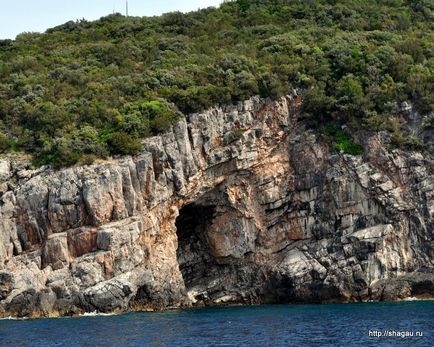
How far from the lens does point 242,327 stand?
149 feet

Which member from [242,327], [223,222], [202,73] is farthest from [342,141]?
[242,327]

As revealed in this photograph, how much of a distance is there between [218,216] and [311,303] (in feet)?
34.7

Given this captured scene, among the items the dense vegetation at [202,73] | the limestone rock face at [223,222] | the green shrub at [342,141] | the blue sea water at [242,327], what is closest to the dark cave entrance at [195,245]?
the limestone rock face at [223,222]

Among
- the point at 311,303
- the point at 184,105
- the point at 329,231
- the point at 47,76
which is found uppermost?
the point at 47,76

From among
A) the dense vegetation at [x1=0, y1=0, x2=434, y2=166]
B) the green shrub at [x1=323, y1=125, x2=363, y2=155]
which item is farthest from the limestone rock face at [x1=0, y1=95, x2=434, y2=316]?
the dense vegetation at [x1=0, y1=0, x2=434, y2=166]

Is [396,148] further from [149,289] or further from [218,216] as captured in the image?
[149,289]

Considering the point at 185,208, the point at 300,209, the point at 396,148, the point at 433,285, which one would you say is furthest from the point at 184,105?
the point at 433,285

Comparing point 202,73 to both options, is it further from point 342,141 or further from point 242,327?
point 242,327

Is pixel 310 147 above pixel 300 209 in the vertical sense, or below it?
above

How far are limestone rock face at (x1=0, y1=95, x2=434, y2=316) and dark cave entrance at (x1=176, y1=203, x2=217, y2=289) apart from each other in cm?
12

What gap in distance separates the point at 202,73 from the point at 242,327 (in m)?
31.5

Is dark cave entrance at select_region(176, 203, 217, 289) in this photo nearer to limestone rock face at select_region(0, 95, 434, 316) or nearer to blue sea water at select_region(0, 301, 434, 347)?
limestone rock face at select_region(0, 95, 434, 316)

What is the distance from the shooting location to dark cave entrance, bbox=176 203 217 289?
65.6 m

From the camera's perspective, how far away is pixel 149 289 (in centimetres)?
5753
